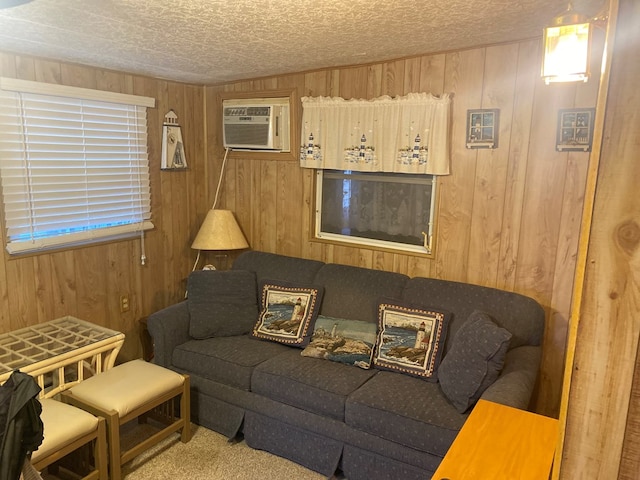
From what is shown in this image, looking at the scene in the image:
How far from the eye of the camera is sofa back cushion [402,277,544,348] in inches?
106

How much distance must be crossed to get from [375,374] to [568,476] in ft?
6.07

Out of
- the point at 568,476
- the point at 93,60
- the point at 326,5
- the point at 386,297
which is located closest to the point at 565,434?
the point at 568,476

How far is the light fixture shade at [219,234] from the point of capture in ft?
12.3

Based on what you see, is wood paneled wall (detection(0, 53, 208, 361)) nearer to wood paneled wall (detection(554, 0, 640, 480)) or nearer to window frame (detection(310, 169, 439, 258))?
window frame (detection(310, 169, 439, 258))

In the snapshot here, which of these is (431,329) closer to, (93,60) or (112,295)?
(112,295)

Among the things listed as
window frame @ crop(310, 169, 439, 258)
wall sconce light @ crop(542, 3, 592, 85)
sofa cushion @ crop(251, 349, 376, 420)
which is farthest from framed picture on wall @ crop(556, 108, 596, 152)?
sofa cushion @ crop(251, 349, 376, 420)

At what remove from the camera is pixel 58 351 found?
266 centimetres

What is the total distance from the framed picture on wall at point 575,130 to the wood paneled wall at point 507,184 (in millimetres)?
33

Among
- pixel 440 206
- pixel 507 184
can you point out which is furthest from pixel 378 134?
pixel 507 184

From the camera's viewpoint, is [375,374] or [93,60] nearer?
[375,374]

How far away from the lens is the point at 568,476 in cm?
91

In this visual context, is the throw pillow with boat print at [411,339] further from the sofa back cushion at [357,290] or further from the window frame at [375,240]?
the window frame at [375,240]

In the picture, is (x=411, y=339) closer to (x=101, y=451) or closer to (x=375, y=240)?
(x=375, y=240)

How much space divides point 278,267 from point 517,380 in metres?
1.83
